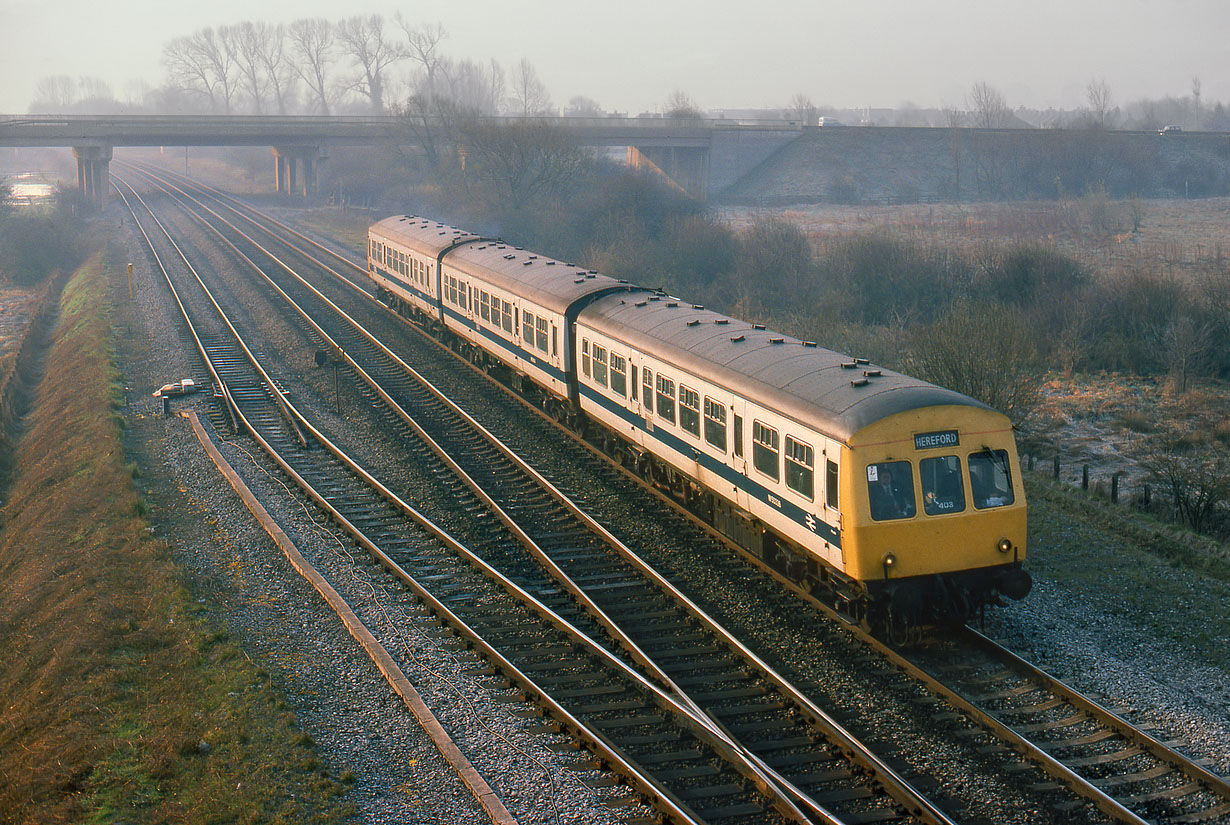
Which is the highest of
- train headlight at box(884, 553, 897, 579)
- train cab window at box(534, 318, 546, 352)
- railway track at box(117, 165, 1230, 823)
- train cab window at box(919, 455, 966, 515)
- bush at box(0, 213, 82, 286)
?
bush at box(0, 213, 82, 286)

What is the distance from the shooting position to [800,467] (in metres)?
12.8

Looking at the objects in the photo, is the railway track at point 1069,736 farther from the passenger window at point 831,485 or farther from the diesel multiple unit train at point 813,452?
the passenger window at point 831,485

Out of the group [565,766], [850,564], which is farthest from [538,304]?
[565,766]

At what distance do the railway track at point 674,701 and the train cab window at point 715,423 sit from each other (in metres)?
2.28

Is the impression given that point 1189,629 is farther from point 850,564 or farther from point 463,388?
point 463,388

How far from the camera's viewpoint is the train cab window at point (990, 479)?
477 inches

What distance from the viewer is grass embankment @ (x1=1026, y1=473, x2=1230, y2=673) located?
1269 cm

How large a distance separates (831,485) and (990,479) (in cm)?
182

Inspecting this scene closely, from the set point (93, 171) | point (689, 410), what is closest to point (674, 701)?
point (689, 410)

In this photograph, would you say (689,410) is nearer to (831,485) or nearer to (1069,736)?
(831,485)

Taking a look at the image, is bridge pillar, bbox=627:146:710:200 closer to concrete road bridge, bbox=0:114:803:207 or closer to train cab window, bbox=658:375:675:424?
concrete road bridge, bbox=0:114:803:207

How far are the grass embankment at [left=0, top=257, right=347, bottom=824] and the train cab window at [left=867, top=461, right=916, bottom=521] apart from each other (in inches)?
247

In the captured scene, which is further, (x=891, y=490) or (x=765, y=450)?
(x=765, y=450)

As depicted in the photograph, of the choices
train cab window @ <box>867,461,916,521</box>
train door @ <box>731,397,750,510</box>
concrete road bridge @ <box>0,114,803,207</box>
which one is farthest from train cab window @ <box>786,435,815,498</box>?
concrete road bridge @ <box>0,114,803,207</box>
